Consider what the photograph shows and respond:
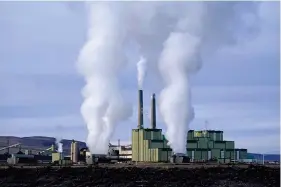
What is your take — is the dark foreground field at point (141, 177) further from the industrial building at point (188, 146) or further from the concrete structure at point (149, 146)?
the industrial building at point (188, 146)

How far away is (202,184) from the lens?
244ft

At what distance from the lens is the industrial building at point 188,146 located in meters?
120

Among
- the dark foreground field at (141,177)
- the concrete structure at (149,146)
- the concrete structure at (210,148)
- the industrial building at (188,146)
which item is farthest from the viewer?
the concrete structure at (210,148)

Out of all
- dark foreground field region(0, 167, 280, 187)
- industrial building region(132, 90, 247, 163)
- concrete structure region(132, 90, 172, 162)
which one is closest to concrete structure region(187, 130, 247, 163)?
industrial building region(132, 90, 247, 163)

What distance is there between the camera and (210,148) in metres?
129

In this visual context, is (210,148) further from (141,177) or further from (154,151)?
(141,177)

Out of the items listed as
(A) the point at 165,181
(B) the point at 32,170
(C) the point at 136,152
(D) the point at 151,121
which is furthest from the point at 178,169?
(D) the point at 151,121

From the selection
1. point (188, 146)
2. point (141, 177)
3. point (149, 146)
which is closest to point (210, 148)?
point (188, 146)

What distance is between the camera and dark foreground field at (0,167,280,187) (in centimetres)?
7600

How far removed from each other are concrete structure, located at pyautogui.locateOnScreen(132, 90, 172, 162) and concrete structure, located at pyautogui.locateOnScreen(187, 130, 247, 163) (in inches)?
287

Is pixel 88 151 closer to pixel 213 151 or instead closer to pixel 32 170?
pixel 213 151

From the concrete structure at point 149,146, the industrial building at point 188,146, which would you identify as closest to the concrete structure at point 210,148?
the industrial building at point 188,146

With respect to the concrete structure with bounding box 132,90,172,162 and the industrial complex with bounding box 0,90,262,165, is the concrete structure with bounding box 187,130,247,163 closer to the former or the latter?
the industrial complex with bounding box 0,90,262,165

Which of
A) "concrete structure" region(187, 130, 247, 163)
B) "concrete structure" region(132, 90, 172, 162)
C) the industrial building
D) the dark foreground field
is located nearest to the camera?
the dark foreground field
